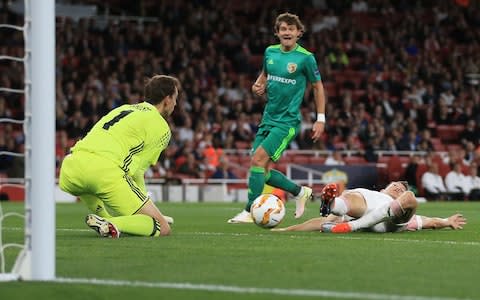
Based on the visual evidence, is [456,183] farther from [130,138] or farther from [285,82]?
[130,138]

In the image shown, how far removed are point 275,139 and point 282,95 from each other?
0.51 meters

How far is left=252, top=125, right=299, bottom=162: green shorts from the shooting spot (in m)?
12.1

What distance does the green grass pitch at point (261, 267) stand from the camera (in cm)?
574

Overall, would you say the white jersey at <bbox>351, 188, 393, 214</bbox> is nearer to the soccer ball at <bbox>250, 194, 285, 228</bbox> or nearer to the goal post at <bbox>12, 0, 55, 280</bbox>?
the soccer ball at <bbox>250, 194, 285, 228</bbox>

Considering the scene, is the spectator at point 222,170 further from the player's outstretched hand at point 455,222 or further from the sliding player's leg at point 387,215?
the sliding player's leg at point 387,215

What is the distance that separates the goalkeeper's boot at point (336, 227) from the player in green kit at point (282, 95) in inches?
63.4

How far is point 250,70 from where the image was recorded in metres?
30.5

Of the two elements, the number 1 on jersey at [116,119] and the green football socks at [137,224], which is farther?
the number 1 on jersey at [116,119]

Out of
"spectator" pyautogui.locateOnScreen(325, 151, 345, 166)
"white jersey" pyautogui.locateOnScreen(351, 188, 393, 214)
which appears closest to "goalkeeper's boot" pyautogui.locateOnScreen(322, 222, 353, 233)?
"white jersey" pyautogui.locateOnScreen(351, 188, 393, 214)

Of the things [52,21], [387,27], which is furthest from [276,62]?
[387,27]

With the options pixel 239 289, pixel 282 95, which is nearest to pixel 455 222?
pixel 282 95

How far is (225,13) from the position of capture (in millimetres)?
32812

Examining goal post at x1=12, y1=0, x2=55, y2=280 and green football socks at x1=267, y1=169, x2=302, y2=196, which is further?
green football socks at x1=267, y1=169, x2=302, y2=196

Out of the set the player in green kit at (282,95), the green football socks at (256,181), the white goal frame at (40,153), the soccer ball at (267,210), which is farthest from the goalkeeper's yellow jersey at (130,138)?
the white goal frame at (40,153)
